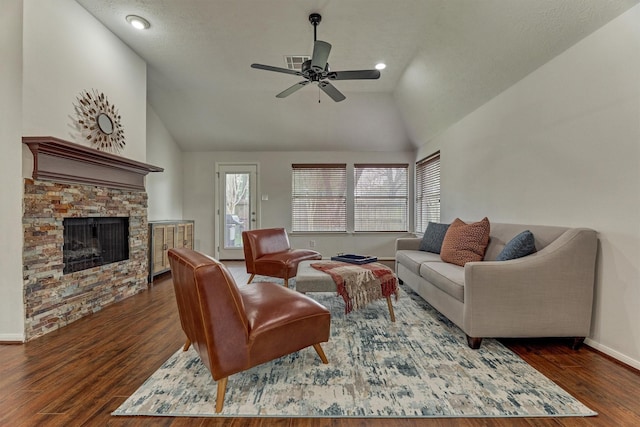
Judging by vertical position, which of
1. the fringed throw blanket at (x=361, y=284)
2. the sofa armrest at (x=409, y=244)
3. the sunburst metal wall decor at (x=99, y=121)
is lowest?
the fringed throw blanket at (x=361, y=284)

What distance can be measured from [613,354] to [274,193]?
5.42 metres

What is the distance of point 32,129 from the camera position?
8.35ft

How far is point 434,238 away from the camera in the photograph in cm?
412

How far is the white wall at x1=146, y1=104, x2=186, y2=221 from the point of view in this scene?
17.3ft

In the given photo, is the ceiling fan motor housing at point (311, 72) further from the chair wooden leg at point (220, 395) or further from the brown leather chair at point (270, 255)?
the chair wooden leg at point (220, 395)

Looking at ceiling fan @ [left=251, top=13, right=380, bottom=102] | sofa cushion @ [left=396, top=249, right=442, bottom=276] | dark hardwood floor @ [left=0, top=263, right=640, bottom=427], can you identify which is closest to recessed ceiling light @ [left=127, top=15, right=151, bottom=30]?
ceiling fan @ [left=251, top=13, right=380, bottom=102]

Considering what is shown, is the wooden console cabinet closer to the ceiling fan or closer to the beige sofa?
the ceiling fan

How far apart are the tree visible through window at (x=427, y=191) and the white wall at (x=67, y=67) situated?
4622mm

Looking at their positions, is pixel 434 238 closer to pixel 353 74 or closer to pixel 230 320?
pixel 353 74

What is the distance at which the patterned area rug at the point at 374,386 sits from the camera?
1572 millimetres

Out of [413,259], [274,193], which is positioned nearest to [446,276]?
[413,259]

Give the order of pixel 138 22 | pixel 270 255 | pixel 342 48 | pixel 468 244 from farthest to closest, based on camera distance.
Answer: pixel 270 255, pixel 342 48, pixel 138 22, pixel 468 244

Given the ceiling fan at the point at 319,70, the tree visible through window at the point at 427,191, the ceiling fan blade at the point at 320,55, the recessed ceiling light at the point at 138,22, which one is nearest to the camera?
the ceiling fan blade at the point at 320,55

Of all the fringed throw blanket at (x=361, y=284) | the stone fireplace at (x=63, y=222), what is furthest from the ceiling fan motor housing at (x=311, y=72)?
the stone fireplace at (x=63, y=222)
